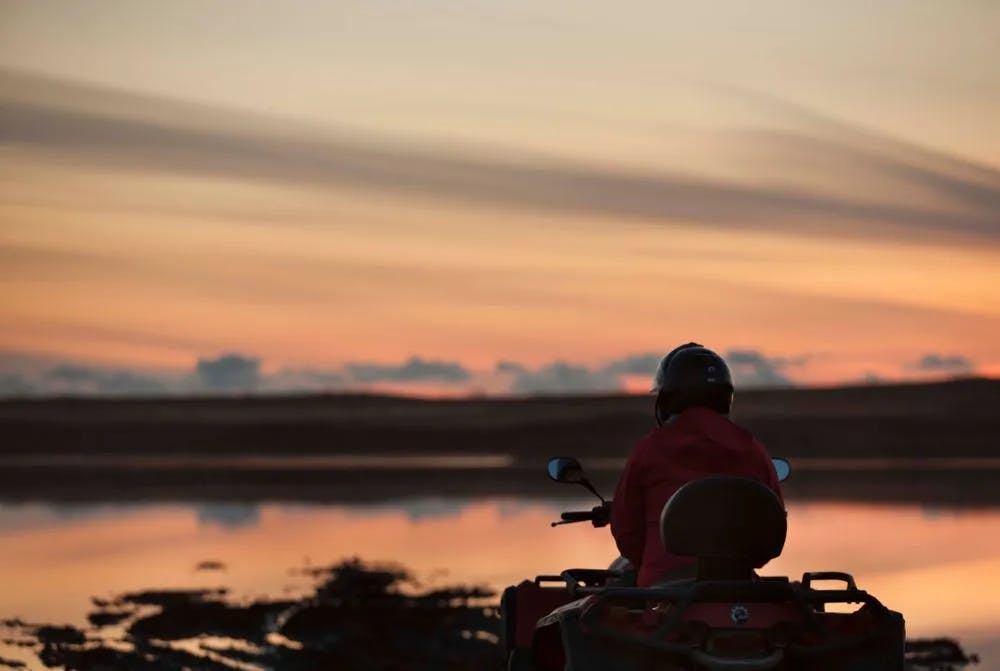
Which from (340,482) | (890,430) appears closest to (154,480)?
(340,482)

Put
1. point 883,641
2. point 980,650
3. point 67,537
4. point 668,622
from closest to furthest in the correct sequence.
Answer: point 668,622, point 883,641, point 980,650, point 67,537

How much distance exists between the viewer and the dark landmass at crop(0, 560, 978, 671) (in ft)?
50.1

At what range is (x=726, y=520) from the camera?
7352 millimetres

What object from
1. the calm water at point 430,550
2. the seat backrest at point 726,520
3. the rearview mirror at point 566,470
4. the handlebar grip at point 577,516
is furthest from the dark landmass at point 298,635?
the seat backrest at point 726,520

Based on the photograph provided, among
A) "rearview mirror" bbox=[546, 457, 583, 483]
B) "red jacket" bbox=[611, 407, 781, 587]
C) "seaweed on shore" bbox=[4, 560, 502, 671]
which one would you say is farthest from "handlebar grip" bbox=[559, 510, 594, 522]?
"seaweed on shore" bbox=[4, 560, 502, 671]

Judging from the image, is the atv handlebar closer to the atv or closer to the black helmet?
the black helmet

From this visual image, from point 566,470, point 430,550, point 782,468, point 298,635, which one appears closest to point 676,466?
point 566,470

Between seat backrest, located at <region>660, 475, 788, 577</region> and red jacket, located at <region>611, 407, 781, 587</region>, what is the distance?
1.44 ft

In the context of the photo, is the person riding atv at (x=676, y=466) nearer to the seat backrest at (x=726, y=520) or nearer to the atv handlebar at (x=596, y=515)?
the seat backrest at (x=726, y=520)

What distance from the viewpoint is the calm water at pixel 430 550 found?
21578 millimetres

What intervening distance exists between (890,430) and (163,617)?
167085 mm

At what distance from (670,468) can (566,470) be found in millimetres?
1151

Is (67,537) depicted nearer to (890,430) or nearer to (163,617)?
(163,617)

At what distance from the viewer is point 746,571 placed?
7445mm
